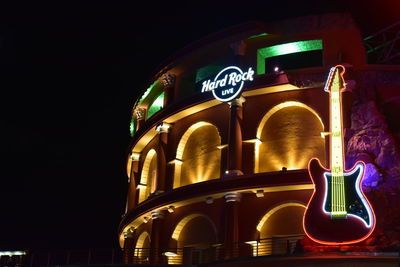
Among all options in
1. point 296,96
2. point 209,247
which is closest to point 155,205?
point 209,247

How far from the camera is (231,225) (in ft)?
108

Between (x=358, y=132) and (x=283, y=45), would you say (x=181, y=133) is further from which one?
(x=358, y=132)

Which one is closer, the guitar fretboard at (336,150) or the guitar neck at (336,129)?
the guitar fretboard at (336,150)

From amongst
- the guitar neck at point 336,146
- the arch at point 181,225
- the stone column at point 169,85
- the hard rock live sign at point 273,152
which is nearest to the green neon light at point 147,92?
the stone column at point 169,85

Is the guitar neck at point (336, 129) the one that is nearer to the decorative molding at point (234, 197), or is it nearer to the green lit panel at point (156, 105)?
the decorative molding at point (234, 197)

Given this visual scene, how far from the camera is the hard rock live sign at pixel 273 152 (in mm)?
27047

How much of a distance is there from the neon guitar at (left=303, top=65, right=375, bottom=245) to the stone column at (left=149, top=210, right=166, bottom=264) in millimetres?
12145

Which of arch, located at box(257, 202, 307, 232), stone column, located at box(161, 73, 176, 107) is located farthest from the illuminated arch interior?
stone column, located at box(161, 73, 176, 107)

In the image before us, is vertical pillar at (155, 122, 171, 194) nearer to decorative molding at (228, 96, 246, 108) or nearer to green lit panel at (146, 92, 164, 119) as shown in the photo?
decorative molding at (228, 96, 246, 108)

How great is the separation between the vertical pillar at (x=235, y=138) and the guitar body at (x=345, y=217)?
6.89 metres

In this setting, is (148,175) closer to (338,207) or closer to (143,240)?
(143,240)

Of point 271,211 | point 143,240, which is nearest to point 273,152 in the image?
point 271,211

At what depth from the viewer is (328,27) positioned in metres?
35.5

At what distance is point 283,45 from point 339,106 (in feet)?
26.6
